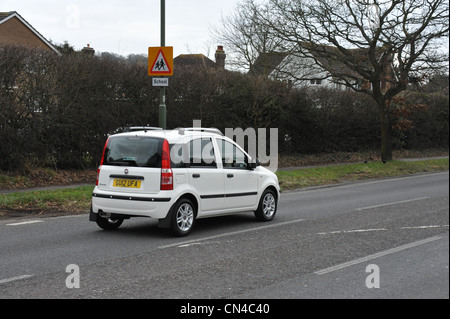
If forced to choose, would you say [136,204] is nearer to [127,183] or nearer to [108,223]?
[127,183]

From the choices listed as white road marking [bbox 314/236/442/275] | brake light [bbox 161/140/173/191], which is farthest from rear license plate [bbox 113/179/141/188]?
white road marking [bbox 314/236/442/275]

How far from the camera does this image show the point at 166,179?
905cm

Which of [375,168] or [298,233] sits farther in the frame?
[375,168]

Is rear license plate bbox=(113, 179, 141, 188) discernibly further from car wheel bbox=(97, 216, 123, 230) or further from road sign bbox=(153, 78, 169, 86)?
road sign bbox=(153, 78, 169, 86)

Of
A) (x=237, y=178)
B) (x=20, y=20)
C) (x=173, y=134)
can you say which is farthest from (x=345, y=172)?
(x=20, y=20)

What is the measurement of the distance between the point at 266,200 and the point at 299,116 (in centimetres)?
1520

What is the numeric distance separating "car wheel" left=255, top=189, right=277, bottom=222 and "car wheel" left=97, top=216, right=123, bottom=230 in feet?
9.00

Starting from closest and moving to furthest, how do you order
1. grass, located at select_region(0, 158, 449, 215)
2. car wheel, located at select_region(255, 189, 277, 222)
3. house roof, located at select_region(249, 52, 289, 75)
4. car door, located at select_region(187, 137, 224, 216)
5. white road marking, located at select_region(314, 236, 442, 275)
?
1. white road marking, located at select_region(314, 236, 442, 275)
2. car door, located at select_region(187, 137, 224, 216)
3. car wheel, located at select_region(255, 189, 277, 222)
4. grass, located at select_region(0, 158, 449, 215)
5. house roof, located at select_region(249, 52, 289, 75)

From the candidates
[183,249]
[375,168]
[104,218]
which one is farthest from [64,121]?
[375,168]

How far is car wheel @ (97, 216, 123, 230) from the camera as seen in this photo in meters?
9.95

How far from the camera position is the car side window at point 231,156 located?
10.3 metres

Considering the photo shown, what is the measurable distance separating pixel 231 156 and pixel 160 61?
511cm
